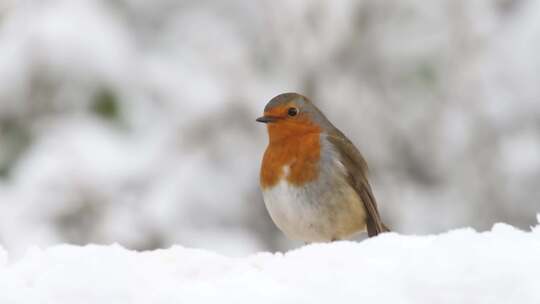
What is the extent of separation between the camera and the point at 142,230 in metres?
6.15

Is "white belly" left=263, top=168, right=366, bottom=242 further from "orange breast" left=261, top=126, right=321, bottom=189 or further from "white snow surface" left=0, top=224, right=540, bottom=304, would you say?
"white snow surface" left=0, top=224, right=540, bottom=304

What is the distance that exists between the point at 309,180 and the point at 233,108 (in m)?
3.12

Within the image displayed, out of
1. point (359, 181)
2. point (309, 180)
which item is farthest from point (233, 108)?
point (309, 180)

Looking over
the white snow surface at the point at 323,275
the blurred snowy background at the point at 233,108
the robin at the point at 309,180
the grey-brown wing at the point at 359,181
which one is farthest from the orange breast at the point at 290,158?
the blurred snowy background at the point at 233,108

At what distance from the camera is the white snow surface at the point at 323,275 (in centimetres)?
166

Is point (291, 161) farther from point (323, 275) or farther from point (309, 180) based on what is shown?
Result: point (323, 275)

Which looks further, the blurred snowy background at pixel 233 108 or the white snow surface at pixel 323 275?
the blurred snowy background at pixel 233 108

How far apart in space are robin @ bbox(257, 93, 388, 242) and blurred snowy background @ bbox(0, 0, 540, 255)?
2.11 metres

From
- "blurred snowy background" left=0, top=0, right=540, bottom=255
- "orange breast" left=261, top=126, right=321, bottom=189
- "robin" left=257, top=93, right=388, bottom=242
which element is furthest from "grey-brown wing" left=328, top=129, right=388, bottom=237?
"blurred snowy background" left=0, top=0, right=540, bottom=255

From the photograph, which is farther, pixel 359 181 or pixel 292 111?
pixel 359 181

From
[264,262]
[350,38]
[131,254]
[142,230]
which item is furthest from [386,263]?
[350,38]

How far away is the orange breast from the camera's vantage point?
12.6 ft

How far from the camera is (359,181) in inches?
164

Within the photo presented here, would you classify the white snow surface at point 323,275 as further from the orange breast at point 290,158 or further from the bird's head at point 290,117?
the bird's head at point 290,117
